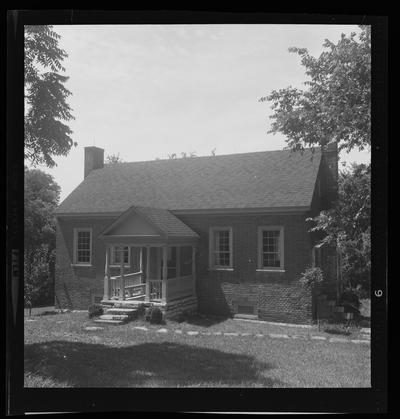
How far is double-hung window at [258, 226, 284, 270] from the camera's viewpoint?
14102 mm

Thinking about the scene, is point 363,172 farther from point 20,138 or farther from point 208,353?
point 20,138

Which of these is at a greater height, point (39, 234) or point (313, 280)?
point (39, 234)

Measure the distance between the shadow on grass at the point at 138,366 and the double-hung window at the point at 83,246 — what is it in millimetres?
5729

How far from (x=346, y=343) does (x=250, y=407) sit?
426 centimetres

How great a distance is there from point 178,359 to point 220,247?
22.0ft

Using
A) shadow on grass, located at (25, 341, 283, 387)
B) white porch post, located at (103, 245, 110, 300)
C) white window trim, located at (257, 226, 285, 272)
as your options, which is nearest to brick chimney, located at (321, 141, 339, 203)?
white window trim, located at (257, 226, 285, 272)

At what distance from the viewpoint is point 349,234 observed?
34.5 ft

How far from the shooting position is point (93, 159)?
1538 cm

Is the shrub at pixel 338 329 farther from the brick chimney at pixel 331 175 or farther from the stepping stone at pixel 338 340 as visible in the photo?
the brick chimney at pixel 331 175

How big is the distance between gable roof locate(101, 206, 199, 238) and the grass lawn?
388cm

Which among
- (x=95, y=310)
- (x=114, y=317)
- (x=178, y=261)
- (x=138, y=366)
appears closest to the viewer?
(x=138, y=366)

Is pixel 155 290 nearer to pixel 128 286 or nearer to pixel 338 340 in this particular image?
pixel 128 286

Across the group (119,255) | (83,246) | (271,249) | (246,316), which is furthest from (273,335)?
(83,246)

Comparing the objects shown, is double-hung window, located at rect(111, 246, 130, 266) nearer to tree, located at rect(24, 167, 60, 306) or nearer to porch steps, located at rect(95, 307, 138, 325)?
porch steps, located at rect(95, 307, 138, 325)
